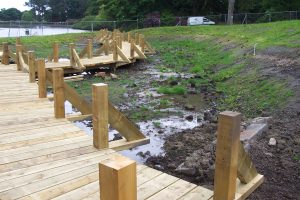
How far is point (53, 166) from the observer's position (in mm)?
4242

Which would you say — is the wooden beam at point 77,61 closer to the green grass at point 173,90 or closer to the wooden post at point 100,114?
the green grass at point 173,90

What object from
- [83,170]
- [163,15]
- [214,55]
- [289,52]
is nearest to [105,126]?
[83,170]

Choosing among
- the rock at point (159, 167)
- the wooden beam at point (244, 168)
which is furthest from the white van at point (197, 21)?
the wooden beam at point (244, 168)

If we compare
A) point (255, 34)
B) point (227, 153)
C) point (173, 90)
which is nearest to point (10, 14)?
point (255, 34)

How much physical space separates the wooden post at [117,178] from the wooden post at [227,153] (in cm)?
119

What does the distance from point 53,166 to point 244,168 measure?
2.13 m

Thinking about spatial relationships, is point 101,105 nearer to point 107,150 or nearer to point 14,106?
point 107,150

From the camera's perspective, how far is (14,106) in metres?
7.26

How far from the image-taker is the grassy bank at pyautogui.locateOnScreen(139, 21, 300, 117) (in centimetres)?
961

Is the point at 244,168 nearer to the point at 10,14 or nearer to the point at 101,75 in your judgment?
the point at 101,75

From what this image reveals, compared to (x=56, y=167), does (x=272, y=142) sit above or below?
below

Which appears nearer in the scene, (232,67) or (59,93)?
(59,93)

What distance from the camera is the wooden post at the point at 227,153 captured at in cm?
300

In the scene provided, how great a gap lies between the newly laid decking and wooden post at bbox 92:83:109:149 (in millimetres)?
125
